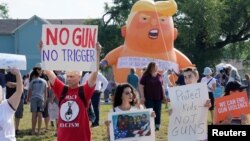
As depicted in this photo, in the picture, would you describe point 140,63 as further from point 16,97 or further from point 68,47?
point 16,97

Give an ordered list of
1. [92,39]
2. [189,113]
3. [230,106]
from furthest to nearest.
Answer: [230,106], [189,113], [92,39]

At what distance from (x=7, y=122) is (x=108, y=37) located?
39.3 m

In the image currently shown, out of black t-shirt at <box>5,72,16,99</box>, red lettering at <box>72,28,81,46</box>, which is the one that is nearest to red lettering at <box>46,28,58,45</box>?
red lettering at <box>72,28,81,46</box>

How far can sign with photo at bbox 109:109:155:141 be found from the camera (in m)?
6.62

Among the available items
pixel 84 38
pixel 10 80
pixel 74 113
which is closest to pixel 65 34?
pixel 84 38

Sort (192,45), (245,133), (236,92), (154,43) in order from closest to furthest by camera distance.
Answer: (245,133) → (236,92) → (154,43) → (192,45)

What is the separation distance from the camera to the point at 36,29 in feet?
218

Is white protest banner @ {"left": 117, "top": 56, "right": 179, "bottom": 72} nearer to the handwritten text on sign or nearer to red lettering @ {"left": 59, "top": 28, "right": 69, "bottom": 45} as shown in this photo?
the handwritten text on sign

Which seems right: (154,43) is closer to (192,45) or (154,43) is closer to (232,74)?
(232,74)

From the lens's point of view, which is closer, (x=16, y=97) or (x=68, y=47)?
(x=16, y=97)

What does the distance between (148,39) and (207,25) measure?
1887cm

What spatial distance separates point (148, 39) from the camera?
21297mm

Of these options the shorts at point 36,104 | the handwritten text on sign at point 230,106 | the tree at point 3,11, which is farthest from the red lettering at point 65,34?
the tree at point 3,11

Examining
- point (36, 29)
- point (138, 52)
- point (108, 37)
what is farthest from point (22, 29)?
point (138, 52)
